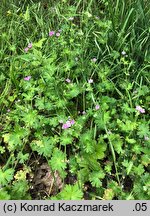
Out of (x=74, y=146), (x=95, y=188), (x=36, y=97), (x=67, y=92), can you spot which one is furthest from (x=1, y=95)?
(x=95, y=188)

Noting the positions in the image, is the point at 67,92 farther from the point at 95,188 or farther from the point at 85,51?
the point at 95,188

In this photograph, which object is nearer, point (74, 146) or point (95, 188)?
point (95, 188)

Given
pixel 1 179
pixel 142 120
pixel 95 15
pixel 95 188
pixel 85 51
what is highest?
pixel 95 15

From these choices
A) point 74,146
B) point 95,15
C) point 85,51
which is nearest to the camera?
point 74,146

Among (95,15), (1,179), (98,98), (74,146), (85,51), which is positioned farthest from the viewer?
(95,15)

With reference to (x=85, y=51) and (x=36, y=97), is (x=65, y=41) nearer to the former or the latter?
(x=85, y=51)

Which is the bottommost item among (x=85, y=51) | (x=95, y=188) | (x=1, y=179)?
(x=95, y=188)

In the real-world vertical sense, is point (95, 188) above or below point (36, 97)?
below

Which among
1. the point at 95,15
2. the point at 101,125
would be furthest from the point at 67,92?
the point at 95,15

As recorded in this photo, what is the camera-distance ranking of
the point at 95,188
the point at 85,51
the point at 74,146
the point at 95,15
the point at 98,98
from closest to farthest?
the point at 95,188
the point at 74,146
the point at 98,98
the point at 85,51
the point at 95,15
